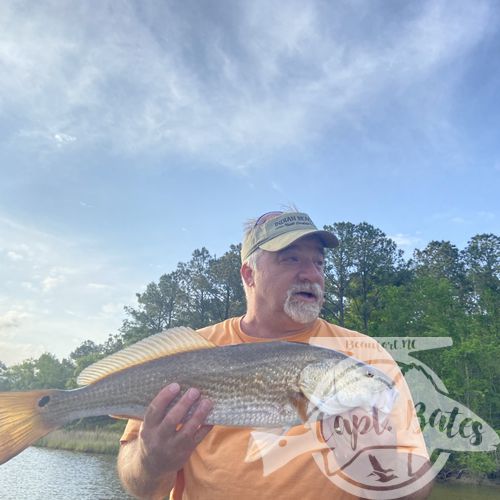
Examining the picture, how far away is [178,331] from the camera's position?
2.90 m

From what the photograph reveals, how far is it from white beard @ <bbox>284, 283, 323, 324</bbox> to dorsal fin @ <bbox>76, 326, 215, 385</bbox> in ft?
2.66

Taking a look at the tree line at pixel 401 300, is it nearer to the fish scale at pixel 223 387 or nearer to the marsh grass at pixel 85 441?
the marsh grass at pixel 85 441

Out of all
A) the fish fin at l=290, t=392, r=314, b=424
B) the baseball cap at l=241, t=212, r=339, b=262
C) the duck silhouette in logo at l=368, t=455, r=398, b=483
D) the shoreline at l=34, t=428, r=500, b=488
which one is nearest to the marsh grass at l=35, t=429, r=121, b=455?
the shoreline at l=34, t=428, r=500, b=488

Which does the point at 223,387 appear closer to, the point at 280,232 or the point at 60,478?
the point at 280,232

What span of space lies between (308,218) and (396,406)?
1.78 m

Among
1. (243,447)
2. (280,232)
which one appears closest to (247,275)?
(280,232)

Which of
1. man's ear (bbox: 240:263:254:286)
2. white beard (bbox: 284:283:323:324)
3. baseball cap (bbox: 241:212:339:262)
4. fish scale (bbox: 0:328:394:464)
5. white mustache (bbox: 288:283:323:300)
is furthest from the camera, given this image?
man's ear (bbox: 240:263:254:286)

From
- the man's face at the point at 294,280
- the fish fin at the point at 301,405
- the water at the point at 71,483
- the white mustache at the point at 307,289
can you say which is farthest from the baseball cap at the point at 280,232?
the water at the point at 71,483

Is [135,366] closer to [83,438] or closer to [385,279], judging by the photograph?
[83,438]

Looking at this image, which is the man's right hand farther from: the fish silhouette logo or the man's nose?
the man's nose

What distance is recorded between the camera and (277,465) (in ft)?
8.57

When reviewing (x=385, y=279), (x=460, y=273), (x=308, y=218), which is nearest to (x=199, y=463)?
(x=308, y=218)

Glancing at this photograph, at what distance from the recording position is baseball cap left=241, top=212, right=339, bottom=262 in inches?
143

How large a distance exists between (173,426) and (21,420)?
2.94 feet
